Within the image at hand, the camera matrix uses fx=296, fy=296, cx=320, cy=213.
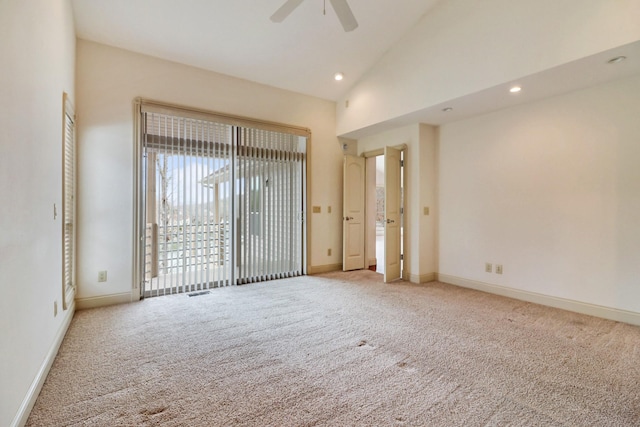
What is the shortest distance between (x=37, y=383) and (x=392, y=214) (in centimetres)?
432

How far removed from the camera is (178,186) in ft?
13.0

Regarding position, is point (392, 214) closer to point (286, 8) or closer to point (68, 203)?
point (286, 8)

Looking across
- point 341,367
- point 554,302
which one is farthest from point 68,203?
point 554,302

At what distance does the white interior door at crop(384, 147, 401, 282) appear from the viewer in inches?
186

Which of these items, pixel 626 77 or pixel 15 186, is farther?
pixel 626 77

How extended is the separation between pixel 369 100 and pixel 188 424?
185 inches

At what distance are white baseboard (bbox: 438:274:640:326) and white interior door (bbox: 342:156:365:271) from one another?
1.64 meters

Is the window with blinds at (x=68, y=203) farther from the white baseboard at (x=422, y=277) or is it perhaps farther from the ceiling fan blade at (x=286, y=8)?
the white baseboard at (x=422, y=277)

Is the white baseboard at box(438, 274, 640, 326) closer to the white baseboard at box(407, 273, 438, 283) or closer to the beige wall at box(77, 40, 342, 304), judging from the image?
the white baseboard at box(407, 273, 438, 283)

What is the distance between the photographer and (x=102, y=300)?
11.7 feet

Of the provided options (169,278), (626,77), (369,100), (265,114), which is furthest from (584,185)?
(169,278)

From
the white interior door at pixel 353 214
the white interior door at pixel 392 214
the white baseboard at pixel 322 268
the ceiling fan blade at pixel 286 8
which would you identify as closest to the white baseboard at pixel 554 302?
the white interior door at pixel 392 214

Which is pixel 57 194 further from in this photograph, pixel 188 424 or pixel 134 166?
pixel 188 424

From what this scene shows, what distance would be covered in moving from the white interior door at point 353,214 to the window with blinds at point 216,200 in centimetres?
81
